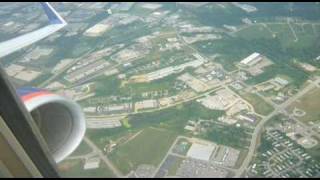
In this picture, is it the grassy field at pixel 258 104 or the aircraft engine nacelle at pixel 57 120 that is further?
the grassy field at pixel 258 104

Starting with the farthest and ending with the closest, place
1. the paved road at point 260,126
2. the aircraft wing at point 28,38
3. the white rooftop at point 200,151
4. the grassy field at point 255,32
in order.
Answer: the grassy field at point 255,32, the white rooftop at point 200,151, the paved road at point 260,126, the aircraft wing at point 28,38

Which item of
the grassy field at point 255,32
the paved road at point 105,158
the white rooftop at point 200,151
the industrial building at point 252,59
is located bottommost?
the grassy field at point 255,32

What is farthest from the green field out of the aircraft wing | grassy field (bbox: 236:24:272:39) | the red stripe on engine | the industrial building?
the red stripe on engine

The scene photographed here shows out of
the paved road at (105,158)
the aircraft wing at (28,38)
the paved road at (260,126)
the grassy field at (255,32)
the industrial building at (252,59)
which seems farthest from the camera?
the grassy field at (255,32)

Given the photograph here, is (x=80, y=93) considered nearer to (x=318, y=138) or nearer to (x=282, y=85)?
(x=282, y=85)

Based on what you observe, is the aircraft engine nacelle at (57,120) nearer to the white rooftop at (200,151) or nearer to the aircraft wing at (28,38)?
the aircraft wing at (28,38)

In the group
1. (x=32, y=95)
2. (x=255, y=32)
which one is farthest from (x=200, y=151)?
(x=32, y=95)

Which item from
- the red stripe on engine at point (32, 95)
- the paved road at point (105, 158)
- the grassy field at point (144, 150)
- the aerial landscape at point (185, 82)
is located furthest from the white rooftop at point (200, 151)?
the red stripe on engine at point (32, 95)

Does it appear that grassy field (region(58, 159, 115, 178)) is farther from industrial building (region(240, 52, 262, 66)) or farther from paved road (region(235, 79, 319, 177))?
industrial building (region(240, 52, 262, 66))
